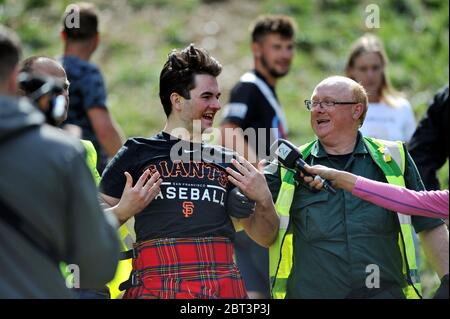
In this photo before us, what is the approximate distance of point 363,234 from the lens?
5.53 metres

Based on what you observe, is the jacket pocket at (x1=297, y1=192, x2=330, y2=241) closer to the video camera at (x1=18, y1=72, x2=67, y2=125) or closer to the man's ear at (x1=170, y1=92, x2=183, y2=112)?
the man's ear at (x1=170, y1=92, x2=183, y2=112)

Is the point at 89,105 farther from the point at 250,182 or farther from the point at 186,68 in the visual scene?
the point at 250,182

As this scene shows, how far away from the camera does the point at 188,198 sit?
5.39 metres

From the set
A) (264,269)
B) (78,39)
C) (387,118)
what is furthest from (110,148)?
(387,118)

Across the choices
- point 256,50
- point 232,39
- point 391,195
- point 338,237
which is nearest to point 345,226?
point 338,237

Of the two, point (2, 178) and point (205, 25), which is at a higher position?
point (205, 25)

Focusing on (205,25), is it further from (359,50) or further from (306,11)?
(359,50)

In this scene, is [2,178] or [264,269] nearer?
[2,178]

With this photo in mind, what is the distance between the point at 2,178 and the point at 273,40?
196 inches

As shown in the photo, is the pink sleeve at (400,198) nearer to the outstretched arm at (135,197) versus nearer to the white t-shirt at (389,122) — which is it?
the outstretched arm at (135,197)

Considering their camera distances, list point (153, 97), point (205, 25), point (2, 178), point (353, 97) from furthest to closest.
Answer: point (205, 25) → point (153, 97) → point (353, 97) → point (2, 178)

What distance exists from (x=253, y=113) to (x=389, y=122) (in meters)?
1.02

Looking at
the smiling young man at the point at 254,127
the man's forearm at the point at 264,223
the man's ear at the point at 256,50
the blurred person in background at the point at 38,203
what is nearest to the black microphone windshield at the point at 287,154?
the man's forearm at the point at 264,223

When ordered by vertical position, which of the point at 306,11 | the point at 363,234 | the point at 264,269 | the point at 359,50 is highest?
the point at 306,11
